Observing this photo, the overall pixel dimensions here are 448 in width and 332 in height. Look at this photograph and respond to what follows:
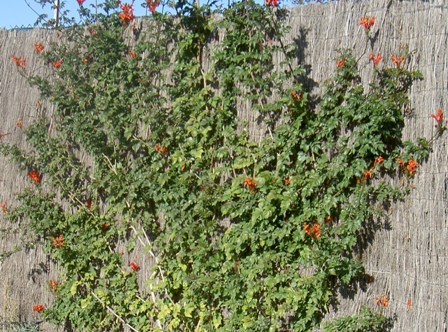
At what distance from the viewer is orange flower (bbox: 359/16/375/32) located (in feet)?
13.7

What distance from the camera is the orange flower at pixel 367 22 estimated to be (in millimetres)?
4176

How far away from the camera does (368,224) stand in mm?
4152

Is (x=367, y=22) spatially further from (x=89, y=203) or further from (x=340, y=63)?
(x=89, y=203)

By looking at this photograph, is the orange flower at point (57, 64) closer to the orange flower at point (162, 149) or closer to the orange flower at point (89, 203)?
the orange flower at point (89, 203)

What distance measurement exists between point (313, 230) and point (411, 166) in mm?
671

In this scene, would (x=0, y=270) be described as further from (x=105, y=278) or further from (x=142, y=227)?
(x=142, y=227)

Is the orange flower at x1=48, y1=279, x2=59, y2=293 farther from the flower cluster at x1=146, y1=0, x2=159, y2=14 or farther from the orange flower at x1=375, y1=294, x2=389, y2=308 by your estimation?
the orange flower at x1=375, y1=294, x2=389, y2=308

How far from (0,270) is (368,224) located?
10.4 ft

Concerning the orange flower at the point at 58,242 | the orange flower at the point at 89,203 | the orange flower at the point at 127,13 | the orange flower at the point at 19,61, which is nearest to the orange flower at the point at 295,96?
the orange flower at the point at 127,13

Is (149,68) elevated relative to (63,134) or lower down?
elevated

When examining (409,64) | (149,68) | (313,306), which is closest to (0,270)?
(149,68)

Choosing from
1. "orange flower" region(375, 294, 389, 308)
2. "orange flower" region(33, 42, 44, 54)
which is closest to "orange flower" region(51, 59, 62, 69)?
"orange flower" region(33, 42, 44, 54)

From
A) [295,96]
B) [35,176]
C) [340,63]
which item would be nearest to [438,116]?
[340,63]

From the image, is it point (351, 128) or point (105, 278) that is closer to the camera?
point (351, 128)
